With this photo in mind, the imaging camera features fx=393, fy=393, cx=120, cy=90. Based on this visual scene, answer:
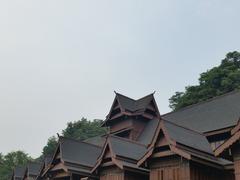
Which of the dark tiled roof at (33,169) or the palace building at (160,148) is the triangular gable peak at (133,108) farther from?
the dark tiled roof at (33,169)

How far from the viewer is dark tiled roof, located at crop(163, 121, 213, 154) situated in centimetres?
2042

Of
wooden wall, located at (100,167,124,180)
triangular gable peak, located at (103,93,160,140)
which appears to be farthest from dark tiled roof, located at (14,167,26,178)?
wooden wall, located at (100,167,124,180)

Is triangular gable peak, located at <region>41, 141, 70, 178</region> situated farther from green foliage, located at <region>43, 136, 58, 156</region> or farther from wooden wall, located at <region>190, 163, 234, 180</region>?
green foliage, located at <region>43, 136, 58, 156</region>

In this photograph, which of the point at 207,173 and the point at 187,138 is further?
the point at 187,138

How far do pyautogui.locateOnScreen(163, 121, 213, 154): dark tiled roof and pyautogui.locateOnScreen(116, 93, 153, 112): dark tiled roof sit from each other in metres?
13.2

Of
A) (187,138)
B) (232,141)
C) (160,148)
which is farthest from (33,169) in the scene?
(232,141)

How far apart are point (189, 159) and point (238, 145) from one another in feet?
8.49

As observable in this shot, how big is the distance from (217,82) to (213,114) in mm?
25022

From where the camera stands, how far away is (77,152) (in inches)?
1186

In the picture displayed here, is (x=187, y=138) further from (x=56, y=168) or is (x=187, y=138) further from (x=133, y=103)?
(x=133, y=103)

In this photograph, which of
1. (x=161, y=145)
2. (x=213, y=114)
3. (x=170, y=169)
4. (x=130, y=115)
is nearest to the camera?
(x=170, y=169)

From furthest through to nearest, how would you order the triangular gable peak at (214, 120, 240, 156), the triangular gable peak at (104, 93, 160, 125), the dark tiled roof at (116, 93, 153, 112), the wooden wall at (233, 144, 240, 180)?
the dark tiled roof at (116, 93, 153, 112), the triangular gable peak at (104, 93, 160, 125), the wooden wall at (233, 144, 240, 180), the triangular gable peak at (214, 120, 240, 156)

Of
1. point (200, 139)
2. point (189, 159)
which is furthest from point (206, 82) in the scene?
point (189, 159)

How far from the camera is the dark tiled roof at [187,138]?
2042 cm
